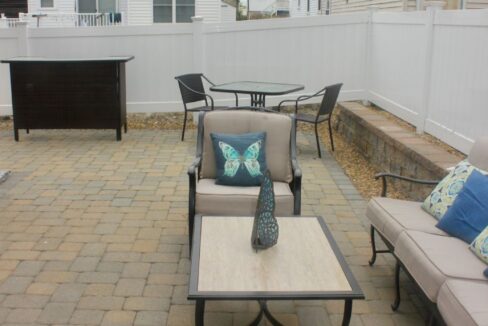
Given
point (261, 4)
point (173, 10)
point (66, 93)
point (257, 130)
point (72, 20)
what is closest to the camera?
point (257, 130)

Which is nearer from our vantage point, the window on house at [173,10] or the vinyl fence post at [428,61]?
the vinyl fence post at [428,61]

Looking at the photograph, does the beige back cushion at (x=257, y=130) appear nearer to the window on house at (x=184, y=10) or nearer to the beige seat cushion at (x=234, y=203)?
the beige seat cushion at (x=234, y=203)

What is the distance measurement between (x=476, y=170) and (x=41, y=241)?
2.99m

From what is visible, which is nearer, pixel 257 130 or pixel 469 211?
pixel 469 211

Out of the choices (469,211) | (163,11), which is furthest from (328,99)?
(163,11)

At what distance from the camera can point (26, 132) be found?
26.6 feet

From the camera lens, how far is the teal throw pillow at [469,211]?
3064 millimetres

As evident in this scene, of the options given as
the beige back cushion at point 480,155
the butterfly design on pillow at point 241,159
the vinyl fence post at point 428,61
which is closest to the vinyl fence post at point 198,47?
the vinyl fence post at point 428,61

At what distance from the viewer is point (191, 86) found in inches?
312

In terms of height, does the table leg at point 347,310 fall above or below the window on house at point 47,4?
below

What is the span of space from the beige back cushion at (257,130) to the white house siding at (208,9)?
40.4 ft

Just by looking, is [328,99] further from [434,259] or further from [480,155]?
[434,259]

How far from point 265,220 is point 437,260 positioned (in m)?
0.86

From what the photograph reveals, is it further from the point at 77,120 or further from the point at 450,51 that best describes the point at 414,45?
the point at 77,120
